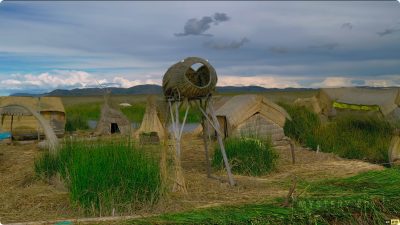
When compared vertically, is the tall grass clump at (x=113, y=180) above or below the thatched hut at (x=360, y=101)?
below

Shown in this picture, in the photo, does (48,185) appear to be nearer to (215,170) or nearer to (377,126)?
(215,170)

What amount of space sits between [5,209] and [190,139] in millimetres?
7568

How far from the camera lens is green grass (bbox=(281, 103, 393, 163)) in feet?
37.1

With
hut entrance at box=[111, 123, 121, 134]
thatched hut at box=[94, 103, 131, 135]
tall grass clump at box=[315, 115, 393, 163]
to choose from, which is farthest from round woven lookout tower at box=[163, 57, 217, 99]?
hut entrance at box=[111, 123, 121, 134]

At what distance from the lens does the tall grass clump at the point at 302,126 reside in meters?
12.8

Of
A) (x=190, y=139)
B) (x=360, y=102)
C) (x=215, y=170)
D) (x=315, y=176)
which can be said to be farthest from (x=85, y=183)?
(x=360, y=102)

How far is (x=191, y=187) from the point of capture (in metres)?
7.08

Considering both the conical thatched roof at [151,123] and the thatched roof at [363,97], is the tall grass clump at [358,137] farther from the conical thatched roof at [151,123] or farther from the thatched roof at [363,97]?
the conical thatched roof at [151,123]

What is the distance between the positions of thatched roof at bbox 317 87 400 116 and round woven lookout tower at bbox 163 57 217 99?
6964 mm

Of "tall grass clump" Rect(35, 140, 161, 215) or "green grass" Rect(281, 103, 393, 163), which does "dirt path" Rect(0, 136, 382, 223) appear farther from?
"green grass" Rect(281, 103, 393, 163)

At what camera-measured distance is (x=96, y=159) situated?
236 inches

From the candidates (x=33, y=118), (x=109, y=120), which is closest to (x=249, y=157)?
(x=109, y=120)

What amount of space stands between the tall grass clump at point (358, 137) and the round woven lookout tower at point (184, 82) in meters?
4.78

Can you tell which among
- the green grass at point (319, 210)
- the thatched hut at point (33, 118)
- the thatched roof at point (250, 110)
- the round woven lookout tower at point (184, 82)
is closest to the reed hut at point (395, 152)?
the green grass at point (319, 210)
